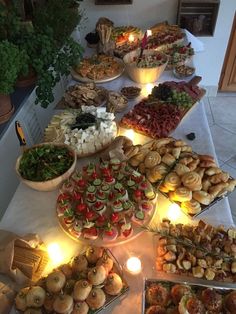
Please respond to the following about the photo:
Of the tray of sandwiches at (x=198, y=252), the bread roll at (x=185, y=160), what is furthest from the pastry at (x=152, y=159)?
the tray of sandwiches at (x=198, y=252)

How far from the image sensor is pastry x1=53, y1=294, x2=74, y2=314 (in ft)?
2.93

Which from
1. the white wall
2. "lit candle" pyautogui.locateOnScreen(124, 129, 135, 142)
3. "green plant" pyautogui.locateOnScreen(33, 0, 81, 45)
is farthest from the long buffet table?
the white wall

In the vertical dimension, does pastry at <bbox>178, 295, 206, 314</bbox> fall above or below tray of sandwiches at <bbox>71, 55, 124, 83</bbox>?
below

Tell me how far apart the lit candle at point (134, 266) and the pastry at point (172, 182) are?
13.6 inches

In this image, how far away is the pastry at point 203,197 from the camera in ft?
3.95

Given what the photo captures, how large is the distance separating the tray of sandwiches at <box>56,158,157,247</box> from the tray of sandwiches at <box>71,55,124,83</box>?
97cm

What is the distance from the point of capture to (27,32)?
1605 millimetres

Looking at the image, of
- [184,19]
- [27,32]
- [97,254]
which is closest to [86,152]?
[97,254]

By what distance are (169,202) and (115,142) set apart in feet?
1.36

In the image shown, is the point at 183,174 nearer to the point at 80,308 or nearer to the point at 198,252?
the point at 198,252

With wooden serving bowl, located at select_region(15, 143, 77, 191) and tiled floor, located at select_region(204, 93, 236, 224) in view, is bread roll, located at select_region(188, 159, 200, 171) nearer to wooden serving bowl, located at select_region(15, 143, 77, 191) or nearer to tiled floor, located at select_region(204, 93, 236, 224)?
wooden serving bowl, located at select_region(15, 143, 77, 191)

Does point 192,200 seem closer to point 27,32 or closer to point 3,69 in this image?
point 3,69

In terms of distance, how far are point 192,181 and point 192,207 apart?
11cm

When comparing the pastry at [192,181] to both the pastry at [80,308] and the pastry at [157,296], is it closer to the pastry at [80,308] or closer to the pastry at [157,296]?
the pastry at [157,296]
